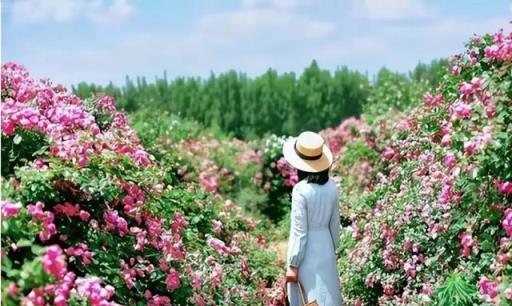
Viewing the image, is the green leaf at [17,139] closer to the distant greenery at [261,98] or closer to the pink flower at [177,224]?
the pink flower at [177,224]

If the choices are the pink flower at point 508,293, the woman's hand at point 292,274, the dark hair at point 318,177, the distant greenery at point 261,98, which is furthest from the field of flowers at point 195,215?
the distant greenery at point 261,98

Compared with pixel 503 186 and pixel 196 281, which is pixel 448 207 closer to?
pixel 503 186

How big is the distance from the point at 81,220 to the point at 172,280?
638mm

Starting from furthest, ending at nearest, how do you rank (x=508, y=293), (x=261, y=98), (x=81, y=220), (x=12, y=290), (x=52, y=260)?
1. (x=261, y=98)
2. (x=81, y=220)
3. (x=508, y=293)
4. (x=52, y=260)
5. (x=12, y=290)

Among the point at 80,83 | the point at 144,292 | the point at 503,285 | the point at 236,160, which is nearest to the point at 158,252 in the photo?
the point at 144,292

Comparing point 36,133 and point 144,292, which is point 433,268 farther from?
point 36,133

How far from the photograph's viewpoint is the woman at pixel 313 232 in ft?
17.3

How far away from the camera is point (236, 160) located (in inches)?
588

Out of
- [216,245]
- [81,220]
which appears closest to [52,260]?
[81,220]

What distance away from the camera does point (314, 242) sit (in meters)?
5.33

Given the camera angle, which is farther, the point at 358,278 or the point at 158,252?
the point at 358,278

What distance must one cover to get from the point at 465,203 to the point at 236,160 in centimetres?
1008

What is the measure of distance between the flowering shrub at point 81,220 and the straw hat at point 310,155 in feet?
2.67

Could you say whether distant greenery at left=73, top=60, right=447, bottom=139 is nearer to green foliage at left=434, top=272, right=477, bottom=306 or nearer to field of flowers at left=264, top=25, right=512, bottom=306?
field of flowers at left=264, top=25, right=512, bottom=306
